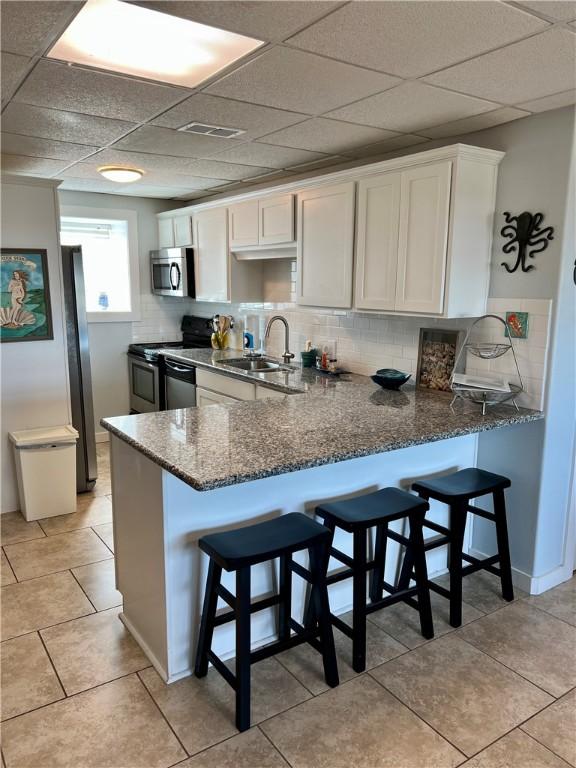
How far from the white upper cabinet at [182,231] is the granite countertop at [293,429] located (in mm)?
2534

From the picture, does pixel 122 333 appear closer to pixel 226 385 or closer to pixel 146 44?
pixel 226 385

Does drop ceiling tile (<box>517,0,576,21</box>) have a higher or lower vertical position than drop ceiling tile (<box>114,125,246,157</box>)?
lower

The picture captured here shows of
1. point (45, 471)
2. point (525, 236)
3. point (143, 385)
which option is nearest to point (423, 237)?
point (525, 236)

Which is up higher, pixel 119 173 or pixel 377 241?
pixel 119 173

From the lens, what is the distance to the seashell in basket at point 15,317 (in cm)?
365

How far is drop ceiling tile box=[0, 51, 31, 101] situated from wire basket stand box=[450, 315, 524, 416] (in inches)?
91.5

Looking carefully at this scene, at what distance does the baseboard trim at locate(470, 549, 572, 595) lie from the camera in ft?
9.34

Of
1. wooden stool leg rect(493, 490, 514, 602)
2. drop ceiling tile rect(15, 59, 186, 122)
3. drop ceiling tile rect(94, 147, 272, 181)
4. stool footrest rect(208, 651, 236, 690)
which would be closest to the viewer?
stool footrest rect(208, 651, 236, 690)

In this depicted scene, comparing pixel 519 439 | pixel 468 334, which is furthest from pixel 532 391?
pixel 468 334

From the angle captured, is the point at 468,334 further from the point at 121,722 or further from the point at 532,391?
the point at 121,722

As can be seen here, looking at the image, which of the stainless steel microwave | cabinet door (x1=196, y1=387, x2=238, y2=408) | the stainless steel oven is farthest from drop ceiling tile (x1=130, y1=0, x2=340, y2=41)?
the stainless steel oven

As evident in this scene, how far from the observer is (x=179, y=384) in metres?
4.80

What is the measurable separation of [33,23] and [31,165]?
8.01 ft

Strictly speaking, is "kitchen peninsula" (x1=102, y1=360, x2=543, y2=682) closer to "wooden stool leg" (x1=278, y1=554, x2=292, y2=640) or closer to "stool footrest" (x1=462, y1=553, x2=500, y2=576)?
"wooden stool leg" (x1=278, y1=554, x2=292, y2=640)
